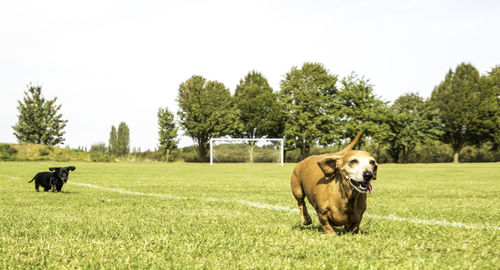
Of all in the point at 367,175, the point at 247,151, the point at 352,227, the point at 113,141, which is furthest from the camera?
the point at 113,141

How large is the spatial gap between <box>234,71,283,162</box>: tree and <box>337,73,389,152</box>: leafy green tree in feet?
36.1

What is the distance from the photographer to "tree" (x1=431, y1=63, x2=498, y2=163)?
66.2 metres

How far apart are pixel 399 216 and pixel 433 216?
61 cm

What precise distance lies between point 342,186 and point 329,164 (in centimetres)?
34

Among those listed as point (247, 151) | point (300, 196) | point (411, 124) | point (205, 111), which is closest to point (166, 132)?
point (205, 111)

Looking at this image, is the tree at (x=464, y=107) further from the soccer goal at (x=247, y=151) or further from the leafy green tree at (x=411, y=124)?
the soccer goal at (x=247, y=151)

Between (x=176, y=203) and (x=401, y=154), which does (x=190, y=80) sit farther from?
(x=176, y=203)

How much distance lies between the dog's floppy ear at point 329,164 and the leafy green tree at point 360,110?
63.0 m

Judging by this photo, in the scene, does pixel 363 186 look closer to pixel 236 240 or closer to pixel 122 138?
pixel 236 240

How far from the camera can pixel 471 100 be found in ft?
220

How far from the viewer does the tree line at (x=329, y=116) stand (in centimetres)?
6738

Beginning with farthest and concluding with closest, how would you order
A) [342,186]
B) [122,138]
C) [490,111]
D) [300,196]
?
1. [122,138]
2. [490,111]
3. [300,196]
4. [342,186]

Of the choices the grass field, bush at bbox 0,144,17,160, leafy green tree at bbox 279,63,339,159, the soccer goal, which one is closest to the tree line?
leafy green tree at bbox 279,63,339,159

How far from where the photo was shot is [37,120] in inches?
2660
